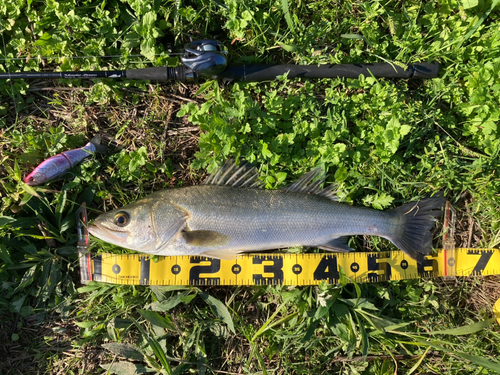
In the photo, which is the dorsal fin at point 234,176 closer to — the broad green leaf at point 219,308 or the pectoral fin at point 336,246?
the pectoral fin at point 336,246

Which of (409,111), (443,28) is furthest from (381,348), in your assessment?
(443,28)

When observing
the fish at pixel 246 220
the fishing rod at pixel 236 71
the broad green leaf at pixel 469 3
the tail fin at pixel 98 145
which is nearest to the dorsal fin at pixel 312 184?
the fish at pixel 246 220

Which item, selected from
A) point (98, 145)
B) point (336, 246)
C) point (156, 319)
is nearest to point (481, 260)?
point (336, 246)

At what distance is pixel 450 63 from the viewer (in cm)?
391

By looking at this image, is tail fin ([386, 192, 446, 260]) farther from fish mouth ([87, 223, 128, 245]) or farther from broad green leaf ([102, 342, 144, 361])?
broad green leaf ([102, 342, 144, 361])

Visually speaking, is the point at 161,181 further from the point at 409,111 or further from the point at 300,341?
the point at 409,111

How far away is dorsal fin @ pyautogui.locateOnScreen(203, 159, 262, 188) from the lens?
3.52 m

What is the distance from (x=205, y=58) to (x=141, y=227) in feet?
6.60

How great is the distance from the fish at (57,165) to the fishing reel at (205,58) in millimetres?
1588

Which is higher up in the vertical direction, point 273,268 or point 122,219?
point 122,219

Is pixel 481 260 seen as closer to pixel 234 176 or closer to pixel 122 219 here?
pixel 234 176

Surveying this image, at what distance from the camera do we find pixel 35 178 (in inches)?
140

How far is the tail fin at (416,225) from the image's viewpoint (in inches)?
141

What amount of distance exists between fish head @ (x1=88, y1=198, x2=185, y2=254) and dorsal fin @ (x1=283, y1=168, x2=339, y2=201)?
136 cm
